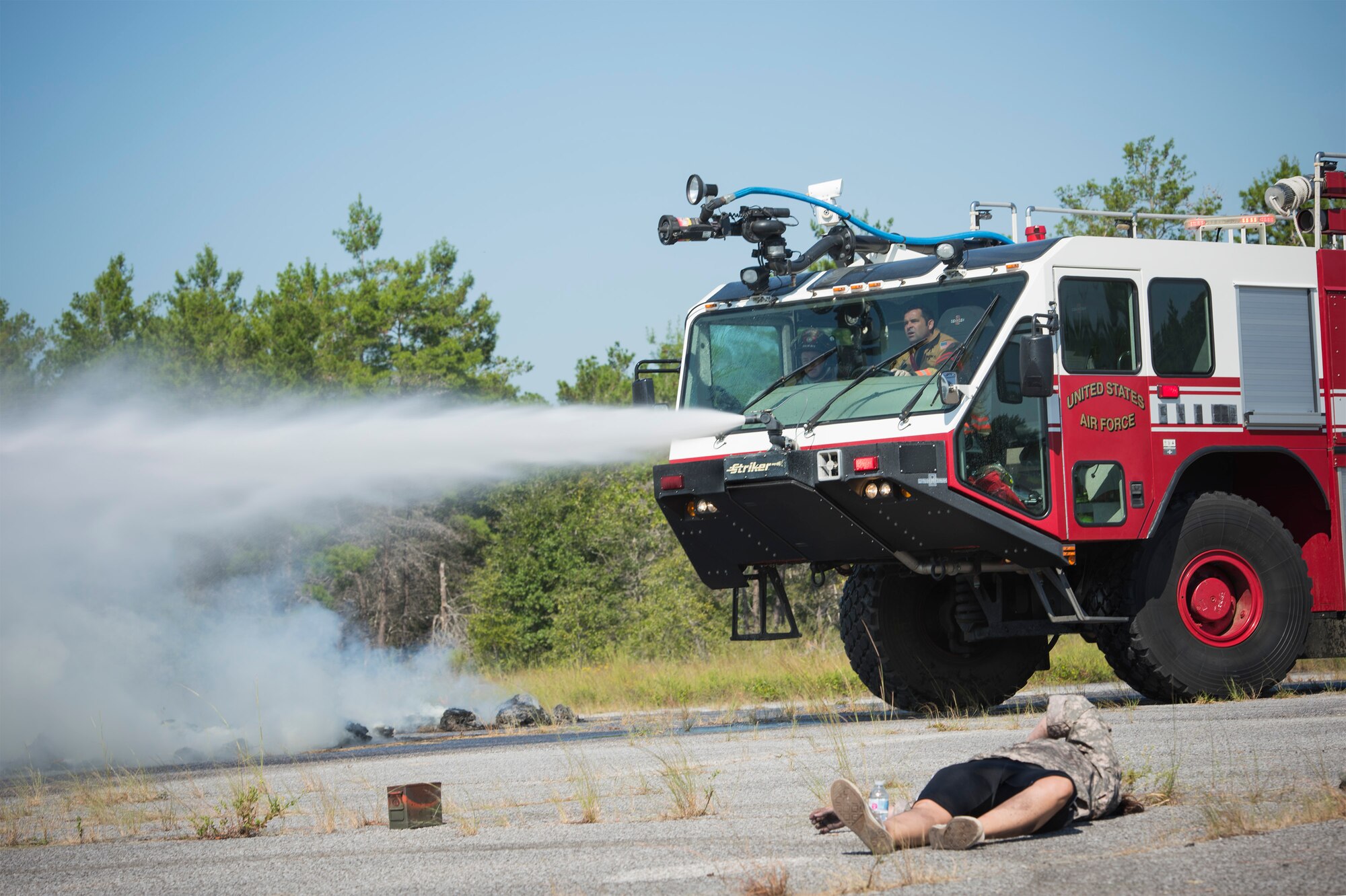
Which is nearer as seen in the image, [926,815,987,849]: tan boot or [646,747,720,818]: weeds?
[926,815,987,849]: tan boot

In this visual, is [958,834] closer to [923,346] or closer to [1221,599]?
[923,346]

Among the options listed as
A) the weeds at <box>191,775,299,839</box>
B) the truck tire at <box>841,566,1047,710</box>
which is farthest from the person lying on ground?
the truck tire at <box>841,566,1047,710</box>

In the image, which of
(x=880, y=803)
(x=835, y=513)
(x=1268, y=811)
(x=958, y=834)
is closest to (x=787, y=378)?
(x=835, y=513)

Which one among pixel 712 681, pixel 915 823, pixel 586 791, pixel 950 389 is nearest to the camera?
pixel 915 823

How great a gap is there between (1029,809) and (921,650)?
24.3 ft

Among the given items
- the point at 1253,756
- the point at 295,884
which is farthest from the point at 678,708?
the point at 295,884

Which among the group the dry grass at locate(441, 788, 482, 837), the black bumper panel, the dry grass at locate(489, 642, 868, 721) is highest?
the black bumper panel

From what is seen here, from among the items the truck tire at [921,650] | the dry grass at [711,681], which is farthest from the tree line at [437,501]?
the truck tire at [921,650]

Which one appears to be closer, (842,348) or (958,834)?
(958,834)

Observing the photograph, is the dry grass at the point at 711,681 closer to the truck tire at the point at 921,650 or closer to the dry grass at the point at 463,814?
the truck tire at the point at 921,650

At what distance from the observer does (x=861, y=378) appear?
37.7 ft

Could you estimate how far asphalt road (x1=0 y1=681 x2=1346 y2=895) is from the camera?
5.39 metres

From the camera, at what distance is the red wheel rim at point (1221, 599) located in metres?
11.8

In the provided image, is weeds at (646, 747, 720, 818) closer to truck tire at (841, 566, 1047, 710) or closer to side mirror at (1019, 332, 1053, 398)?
side mirror at (1019, 332, 1053, 398)
